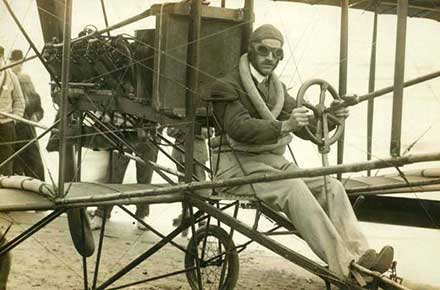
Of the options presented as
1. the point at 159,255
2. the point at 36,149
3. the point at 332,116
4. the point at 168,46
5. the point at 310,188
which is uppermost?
the point at 168,46

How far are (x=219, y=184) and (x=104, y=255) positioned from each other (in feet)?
13.0

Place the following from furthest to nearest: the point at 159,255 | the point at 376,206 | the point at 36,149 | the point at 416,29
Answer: the point at 36,149 < the point at 416,29 < the point at 159,255 < the point at 376,206

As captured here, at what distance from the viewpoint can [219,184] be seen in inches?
176

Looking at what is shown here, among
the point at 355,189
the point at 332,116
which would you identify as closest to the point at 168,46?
the point at 332,116

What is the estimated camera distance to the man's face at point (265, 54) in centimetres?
473

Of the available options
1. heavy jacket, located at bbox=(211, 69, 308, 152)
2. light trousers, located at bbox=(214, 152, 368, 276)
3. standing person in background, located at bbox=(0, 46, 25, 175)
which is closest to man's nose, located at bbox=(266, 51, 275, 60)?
heavy jacket, located at bbox=(211, 69, 308, 152)

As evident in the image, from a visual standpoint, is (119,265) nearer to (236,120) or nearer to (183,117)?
(183,117)

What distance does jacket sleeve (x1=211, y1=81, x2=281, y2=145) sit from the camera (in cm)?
456

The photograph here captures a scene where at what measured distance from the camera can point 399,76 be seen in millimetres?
3582

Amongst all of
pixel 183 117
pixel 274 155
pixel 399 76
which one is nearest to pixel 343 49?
pixel 274 155

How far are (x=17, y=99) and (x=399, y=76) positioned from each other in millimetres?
6922

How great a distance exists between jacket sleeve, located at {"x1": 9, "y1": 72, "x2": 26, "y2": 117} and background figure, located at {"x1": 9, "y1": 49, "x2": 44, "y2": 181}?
876 mm

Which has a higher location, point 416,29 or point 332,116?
point 416,29

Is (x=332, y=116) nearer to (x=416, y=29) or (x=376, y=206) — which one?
(x=376, y=206)
